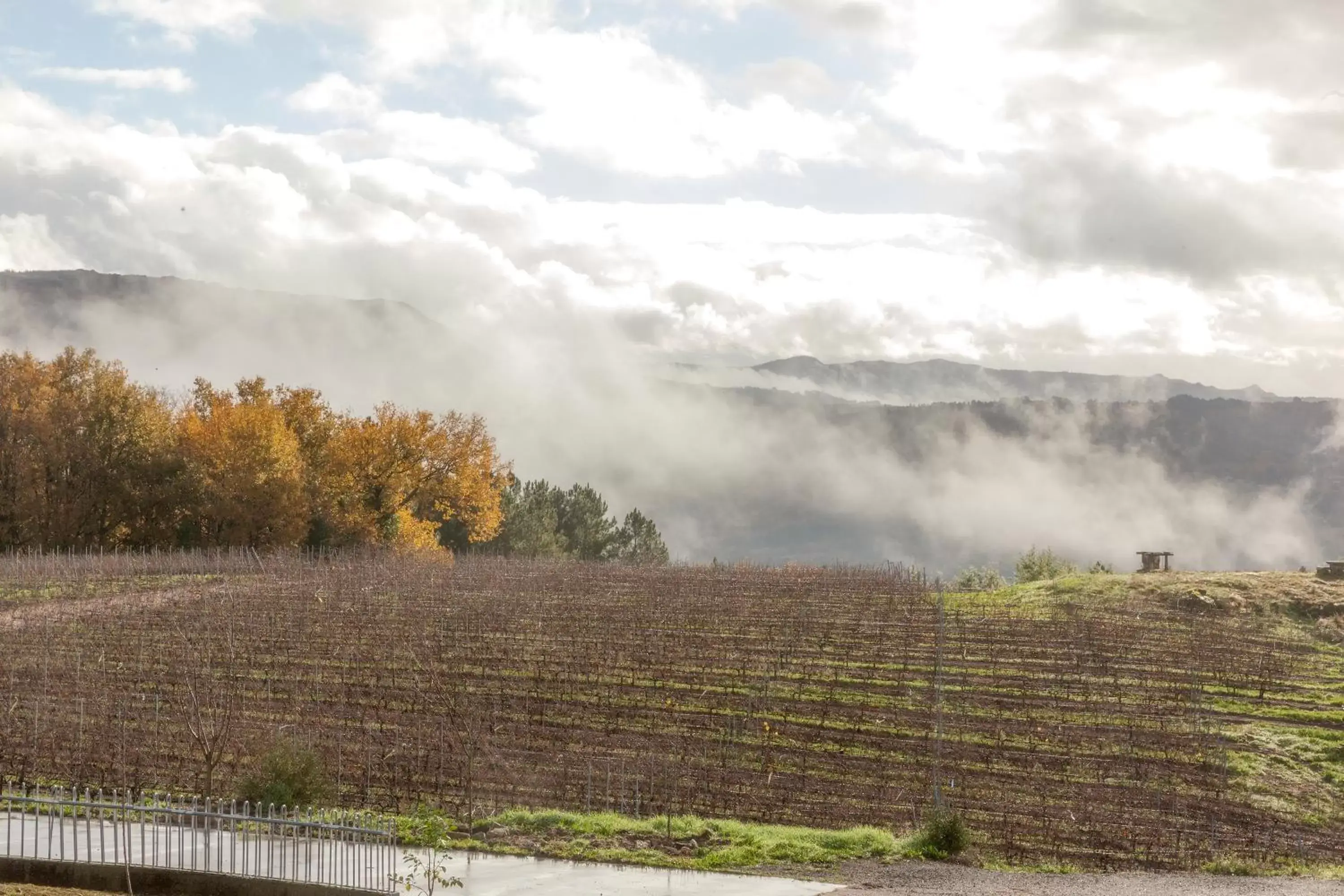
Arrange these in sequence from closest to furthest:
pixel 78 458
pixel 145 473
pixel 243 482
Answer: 1. pixel 243 482
2. pixel 78 458
3. pixel 145 473

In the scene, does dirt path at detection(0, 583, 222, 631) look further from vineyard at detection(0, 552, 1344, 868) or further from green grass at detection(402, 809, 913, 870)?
green grass at detection(402, 809, 913, 870)

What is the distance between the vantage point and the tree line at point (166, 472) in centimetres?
6184

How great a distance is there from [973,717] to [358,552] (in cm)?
4045

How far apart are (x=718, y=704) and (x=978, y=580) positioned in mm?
50613

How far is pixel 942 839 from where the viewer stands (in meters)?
20.7

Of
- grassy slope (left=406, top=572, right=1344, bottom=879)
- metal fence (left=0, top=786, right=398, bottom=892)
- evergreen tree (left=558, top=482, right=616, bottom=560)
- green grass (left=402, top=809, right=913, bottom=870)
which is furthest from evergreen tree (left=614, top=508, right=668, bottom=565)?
metal fence (left=0, top=786, right=398, bottom=892)

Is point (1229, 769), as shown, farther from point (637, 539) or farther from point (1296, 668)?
point (637, 539)

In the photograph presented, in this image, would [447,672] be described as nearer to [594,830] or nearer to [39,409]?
[594,830]

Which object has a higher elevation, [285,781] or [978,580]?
[978,580]

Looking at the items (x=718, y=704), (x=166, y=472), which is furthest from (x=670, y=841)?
(x=166, y=472)

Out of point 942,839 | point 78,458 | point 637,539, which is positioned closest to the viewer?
point 942,839

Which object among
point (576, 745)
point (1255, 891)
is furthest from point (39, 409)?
point (1255, 891)

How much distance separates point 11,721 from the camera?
2773 cm

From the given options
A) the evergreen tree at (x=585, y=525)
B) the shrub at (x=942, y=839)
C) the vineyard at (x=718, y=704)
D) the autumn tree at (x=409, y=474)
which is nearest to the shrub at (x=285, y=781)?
the vineyard at (x=718, y=704)
